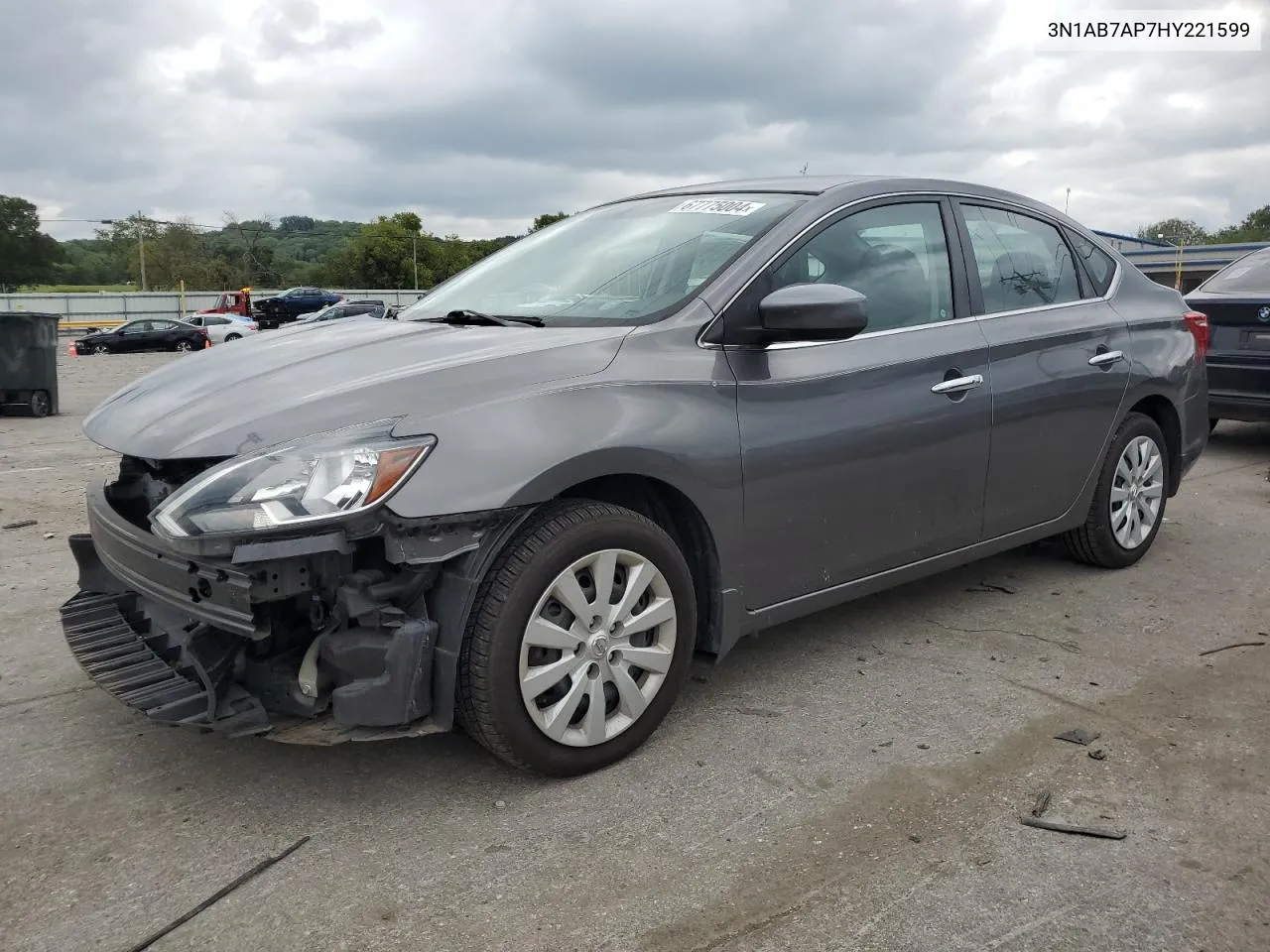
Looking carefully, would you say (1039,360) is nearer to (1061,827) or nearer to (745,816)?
(1061,827)

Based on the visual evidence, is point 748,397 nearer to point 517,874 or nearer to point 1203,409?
point 517,874

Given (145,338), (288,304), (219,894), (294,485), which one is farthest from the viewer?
(288,304)

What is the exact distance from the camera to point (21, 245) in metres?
78.8

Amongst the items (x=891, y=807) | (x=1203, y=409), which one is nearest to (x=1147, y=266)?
(x=1203, y=409)

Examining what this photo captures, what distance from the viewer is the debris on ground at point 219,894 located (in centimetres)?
223

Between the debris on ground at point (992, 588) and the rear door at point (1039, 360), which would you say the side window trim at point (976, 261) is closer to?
the rear door at point (1039, 360)

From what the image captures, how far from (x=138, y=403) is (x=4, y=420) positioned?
978 cm

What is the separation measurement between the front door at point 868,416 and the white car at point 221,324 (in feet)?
126

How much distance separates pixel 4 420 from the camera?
11.4m

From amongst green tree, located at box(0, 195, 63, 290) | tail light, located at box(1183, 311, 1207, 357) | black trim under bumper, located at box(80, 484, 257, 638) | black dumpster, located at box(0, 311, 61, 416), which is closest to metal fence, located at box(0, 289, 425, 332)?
green tree, located at box(0, 195, 63, 290)

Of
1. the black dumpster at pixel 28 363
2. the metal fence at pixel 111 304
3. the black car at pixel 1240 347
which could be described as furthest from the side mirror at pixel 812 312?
the metal fence at pixel 111 304

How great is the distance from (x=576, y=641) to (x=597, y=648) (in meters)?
0.08

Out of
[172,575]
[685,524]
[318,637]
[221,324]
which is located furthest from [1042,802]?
[221,324]

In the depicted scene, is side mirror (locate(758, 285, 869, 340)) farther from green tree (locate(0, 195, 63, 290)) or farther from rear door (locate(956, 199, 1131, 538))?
green tree (locate(0, 195, 63, 290))
